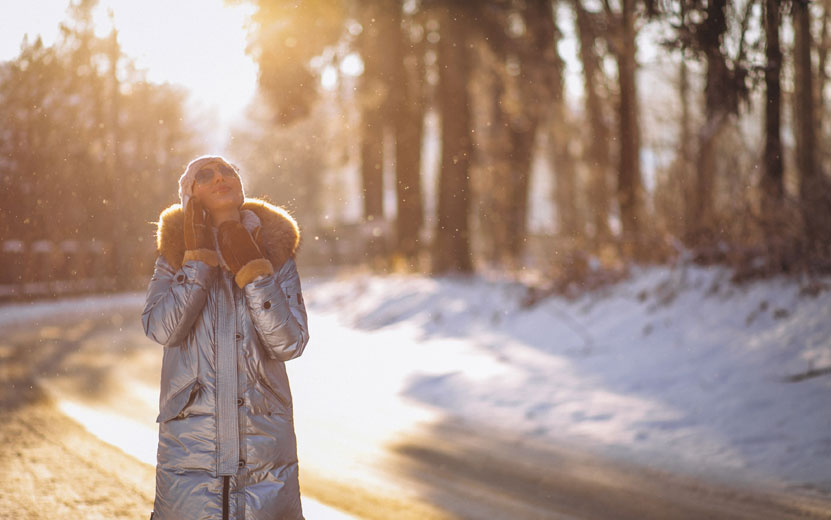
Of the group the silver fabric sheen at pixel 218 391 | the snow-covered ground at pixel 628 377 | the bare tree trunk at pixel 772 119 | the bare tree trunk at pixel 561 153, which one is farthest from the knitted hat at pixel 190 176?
the bare tree trunk at pixel 561 153

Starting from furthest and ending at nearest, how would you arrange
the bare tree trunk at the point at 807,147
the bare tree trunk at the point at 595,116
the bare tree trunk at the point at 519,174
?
A: the bare tree trunk at the point at 519,174, the bare tree trunk at the point at 595,116, the bare tree trunk at the point at 807,147

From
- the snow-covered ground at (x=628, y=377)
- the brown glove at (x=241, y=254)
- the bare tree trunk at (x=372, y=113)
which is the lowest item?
the snow-covered ground at (x=628, y=377)

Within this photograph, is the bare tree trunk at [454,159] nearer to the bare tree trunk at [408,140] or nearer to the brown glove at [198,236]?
the bare tree trunk at [408,140]

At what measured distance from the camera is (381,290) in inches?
702

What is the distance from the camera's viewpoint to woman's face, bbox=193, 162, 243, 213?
3.34 meters

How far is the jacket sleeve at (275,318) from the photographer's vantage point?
3.17 m

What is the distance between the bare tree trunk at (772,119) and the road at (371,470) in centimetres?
420

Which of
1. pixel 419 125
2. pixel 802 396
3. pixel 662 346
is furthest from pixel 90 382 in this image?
pixel 419 125

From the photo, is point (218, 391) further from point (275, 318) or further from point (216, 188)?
point (216, 188)

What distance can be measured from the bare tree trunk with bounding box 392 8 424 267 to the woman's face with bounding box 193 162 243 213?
15.7 m

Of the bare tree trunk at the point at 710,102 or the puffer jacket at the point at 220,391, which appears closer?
the puffer jacket at the point at 220,391

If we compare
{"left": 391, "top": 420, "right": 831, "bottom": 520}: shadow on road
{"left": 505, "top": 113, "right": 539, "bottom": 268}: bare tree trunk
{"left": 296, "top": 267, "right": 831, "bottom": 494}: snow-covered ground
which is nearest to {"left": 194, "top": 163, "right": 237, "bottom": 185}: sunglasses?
{"left": 391, "top": 420, "right": 831, "bottom": 520}: shadow on road

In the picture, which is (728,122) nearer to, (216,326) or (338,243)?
(216,326)

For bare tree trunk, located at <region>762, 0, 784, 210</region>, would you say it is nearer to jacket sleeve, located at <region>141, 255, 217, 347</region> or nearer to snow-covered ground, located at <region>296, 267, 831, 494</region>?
snow-covered ground, located at <region>296, 267, 831, 494</region>
